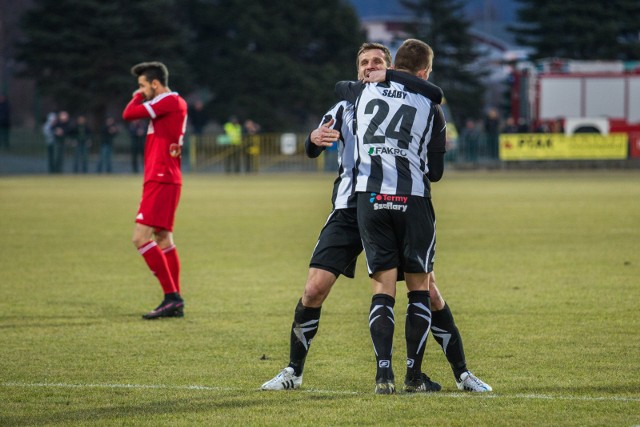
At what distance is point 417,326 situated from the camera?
6.60 m

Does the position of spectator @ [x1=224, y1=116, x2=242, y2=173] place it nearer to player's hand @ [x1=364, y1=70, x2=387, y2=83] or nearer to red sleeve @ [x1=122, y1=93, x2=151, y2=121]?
red sleeve @ [x1=122, y1=93, x2=151, y2=121]

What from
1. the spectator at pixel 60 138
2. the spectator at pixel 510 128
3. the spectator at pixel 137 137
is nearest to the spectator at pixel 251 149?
the spectator at pixel 137 137

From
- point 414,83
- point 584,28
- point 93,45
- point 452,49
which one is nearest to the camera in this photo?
point 414,83

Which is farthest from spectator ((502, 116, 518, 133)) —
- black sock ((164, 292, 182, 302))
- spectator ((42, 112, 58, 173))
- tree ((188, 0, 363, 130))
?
black sock ((164, 292, 182, 302))

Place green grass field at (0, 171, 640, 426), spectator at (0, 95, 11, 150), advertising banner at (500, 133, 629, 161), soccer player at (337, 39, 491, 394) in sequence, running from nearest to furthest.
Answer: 1. green grass field at (0, 171, 640, 426)
2. soccer player at (337, 39, 491, 394)
3. advertising banner at (500, 133, 629, 161)
4. spectator at (0, 95, 11, 150)

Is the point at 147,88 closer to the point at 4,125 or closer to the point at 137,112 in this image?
the point at 137,112

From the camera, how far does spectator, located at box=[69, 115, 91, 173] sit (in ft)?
132

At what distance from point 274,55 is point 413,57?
5350cm

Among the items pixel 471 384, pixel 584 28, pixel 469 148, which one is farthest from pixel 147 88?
pixel 584 28

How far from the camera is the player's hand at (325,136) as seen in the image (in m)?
6.65

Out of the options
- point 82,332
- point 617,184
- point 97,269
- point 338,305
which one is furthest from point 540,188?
point 82,332

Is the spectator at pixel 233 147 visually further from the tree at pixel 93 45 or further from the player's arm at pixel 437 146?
the player's arm at pixel 437 146

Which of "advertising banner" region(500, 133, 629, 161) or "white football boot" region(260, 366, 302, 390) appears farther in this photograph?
"advertising banner" region(500, 133, 629, 161)

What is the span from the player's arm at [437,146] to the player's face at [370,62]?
1.51 ft
